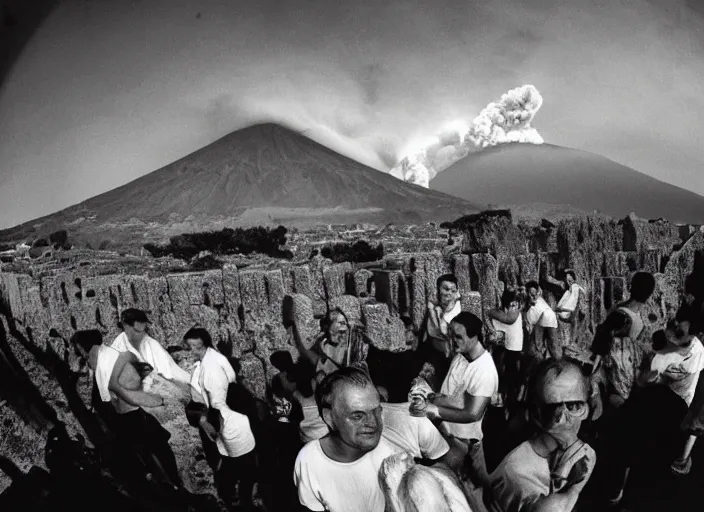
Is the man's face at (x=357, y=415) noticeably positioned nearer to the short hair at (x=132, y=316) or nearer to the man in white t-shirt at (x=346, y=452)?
the man in white t-shirt at (x=346, y=452)

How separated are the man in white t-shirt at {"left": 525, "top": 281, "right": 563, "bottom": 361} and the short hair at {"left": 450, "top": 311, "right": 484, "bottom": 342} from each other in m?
0.38

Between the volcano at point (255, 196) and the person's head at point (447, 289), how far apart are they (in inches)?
14.7

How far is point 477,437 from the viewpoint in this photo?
3.28 meters

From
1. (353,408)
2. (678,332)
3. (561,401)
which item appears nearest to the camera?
(353,408)

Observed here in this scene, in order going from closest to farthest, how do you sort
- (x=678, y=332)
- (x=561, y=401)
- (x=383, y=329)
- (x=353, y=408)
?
(x=353, y=408) < (x=561, y=401) < (x=383, y=329) < (x=678, y=332)

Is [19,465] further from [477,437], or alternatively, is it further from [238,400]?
[477,437]

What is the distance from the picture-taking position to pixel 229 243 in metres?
3.16

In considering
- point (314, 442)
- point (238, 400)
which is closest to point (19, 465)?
point (238, 400)

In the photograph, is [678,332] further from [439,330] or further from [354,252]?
[354,252]

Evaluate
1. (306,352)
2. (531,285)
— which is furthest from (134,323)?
(531,285)

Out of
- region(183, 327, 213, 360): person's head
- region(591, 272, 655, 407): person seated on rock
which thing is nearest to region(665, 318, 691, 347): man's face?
region(591, 272, 655, 407): person seated on rock

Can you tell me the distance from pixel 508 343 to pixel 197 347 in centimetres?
192

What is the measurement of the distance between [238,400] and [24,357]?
132cm

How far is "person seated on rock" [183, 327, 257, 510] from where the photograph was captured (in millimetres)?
3141
